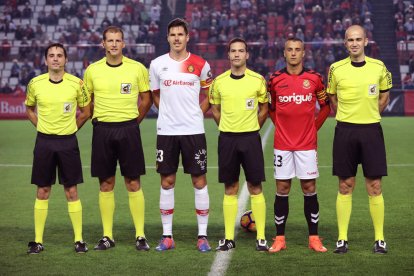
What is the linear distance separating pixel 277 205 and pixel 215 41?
25.9 metres

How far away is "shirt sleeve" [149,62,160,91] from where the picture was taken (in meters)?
8.26

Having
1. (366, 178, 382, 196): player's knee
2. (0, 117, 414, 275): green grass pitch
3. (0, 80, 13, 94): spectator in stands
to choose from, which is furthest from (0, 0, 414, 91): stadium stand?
(366, 178, 382, 196): player's knee

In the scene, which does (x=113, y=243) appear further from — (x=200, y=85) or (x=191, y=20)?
(x=191, y=20)

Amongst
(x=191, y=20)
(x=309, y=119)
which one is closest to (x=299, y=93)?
(x=309, y=119)

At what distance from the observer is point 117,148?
328 inches

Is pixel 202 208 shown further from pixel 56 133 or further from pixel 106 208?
pixel 56 133

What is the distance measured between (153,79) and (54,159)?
1224 mm

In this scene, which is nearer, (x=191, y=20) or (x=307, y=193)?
(x=307, y=193)

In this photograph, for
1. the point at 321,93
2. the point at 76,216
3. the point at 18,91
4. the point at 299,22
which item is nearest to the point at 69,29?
the point at 18,91

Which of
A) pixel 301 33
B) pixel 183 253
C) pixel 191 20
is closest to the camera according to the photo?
pixel 183 253

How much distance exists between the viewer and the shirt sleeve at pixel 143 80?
8266 mm

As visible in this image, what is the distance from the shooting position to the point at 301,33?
32.8m

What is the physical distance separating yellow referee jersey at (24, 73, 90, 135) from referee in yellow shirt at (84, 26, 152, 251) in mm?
207

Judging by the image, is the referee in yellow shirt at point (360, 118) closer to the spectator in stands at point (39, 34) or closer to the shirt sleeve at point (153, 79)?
the shirt sleeve at point (153, 79)
